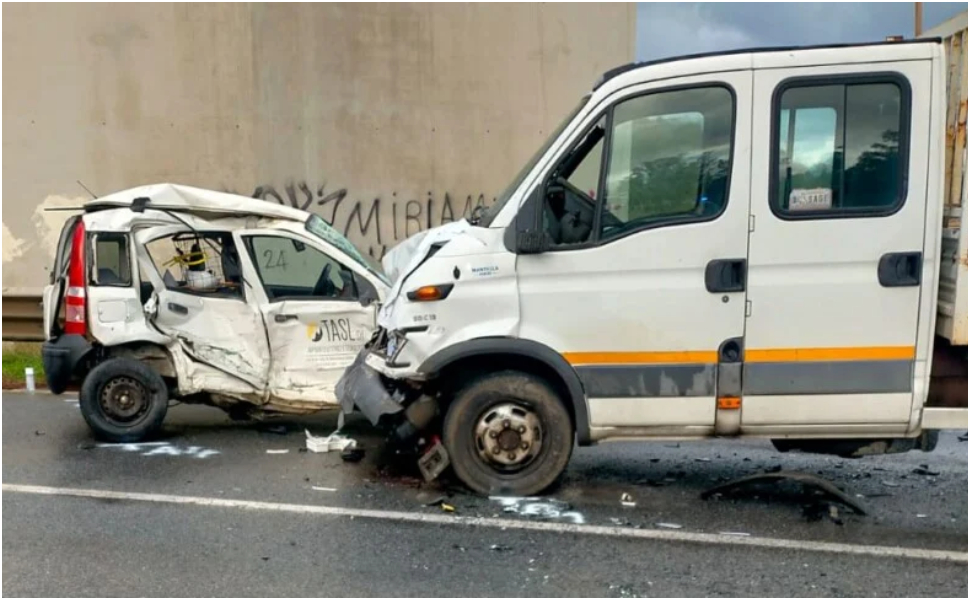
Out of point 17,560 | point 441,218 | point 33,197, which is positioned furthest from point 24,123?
point 17,560

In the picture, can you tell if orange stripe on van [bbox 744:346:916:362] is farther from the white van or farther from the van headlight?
the van headlight

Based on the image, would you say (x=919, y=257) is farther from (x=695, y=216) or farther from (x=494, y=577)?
(x=494, y=577)

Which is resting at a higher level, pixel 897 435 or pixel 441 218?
pixel 441 218

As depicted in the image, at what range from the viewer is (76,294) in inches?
253

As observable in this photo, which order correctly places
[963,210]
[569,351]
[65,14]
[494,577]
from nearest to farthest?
[494,577], [963,210], [569,351], [65,14]

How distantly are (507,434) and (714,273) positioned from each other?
1505 mm

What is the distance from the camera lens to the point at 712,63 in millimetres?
4609

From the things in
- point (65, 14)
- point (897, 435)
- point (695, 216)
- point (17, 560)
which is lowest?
point (17, 560)

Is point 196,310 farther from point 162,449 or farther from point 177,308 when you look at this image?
point 162,449

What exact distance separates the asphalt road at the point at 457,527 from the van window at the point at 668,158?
172 cm

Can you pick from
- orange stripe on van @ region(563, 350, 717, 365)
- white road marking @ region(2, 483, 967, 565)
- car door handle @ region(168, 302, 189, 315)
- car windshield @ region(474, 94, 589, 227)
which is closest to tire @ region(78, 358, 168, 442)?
car door handle @ region(168, 302, 189, 315)

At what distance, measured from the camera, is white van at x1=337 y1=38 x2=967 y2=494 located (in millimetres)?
4488

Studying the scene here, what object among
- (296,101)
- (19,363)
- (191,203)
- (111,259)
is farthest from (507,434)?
(296,101)

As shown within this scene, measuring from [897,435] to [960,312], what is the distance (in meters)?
0.75
